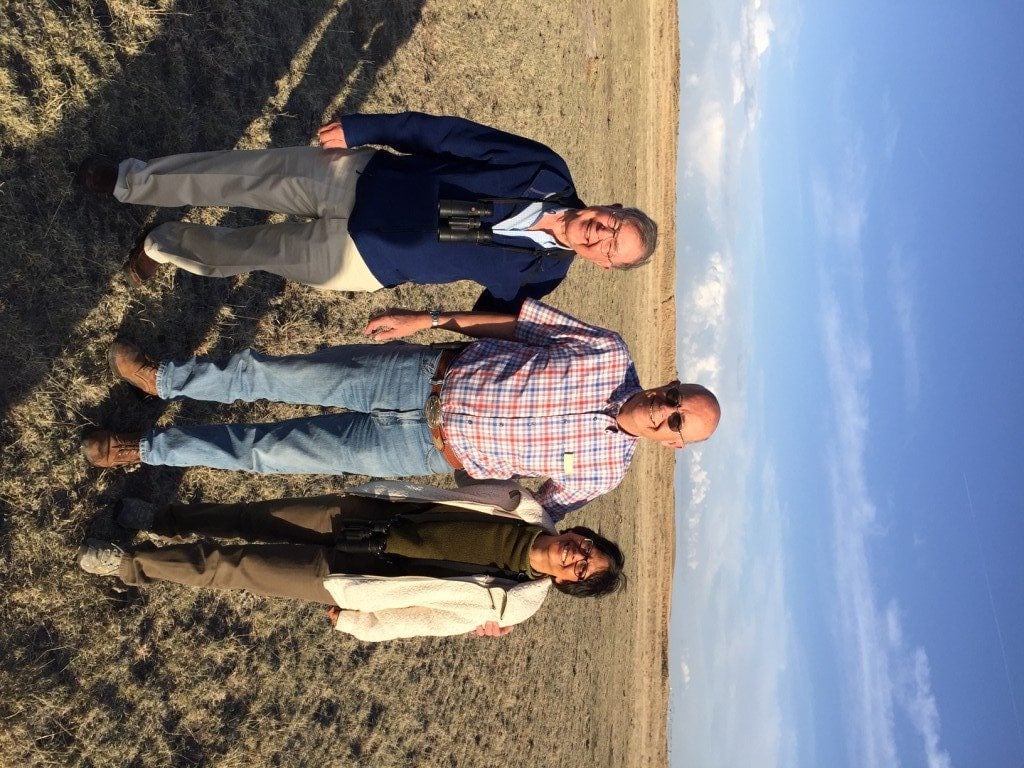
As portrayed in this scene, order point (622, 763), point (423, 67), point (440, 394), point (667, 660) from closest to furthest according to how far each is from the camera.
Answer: point (440, 394) → point (423, 67) → point (622, 763) → point (667, 660)

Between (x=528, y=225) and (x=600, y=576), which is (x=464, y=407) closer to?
(x=528, y=225)

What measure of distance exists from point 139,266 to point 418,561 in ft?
8.10

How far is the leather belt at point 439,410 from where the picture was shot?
3.44 m

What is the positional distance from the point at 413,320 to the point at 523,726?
6148mm

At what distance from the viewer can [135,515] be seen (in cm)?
418

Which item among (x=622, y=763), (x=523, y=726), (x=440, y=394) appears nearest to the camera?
(x=440, y=394)

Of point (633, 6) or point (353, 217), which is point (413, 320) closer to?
point (353, 217)

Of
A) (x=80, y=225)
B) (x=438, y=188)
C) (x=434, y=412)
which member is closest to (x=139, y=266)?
(x=80, y=225)

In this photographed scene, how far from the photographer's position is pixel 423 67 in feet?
24.8

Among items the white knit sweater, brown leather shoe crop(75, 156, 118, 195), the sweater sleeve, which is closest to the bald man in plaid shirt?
the white knit sweater

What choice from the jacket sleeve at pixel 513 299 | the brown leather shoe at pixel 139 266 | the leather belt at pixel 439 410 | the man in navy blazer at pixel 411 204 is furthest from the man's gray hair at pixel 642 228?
the brown leather shoe at pixel 139 266

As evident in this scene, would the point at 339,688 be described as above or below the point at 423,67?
below

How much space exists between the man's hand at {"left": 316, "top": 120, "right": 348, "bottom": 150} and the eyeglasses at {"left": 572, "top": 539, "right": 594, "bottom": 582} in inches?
92.1

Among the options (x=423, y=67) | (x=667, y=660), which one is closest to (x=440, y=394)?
(x=423, y=67)
